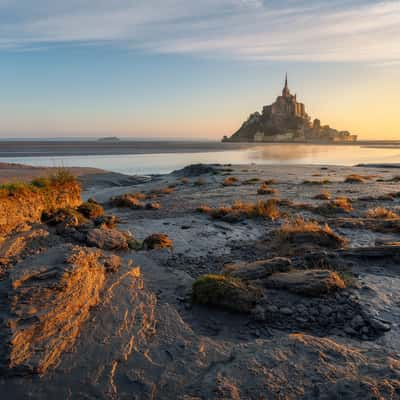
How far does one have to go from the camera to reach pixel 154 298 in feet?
23.2

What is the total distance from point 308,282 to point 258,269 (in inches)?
52.7

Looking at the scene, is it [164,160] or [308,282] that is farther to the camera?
[164,160]

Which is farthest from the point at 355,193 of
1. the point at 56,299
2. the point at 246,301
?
the point at 56,299

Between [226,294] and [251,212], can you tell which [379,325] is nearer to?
[226,294]

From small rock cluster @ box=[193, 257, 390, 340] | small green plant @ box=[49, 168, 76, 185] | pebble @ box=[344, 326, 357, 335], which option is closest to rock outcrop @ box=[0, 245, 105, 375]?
small rock cluster @ box=[193, 257, 390, 340]

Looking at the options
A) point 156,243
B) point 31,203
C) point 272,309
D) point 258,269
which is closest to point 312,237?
point 258,269

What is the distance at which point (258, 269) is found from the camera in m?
8.22

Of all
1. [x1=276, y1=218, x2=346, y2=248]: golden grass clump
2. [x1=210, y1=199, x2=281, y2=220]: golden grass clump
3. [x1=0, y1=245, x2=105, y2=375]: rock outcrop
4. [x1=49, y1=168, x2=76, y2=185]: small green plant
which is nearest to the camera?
[x1=0, y1=245, x2=105, y2=375]: rock outcrop

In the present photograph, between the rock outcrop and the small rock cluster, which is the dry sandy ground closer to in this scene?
the small rock cluster

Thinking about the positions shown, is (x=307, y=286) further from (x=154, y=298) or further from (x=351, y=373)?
(x=154, y=298)

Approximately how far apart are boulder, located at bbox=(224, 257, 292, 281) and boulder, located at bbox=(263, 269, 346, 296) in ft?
1.10

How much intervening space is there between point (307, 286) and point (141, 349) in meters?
3.95

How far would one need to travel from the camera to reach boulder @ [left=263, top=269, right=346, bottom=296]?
7.16 meters

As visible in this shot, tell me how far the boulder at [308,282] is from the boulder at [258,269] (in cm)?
34
